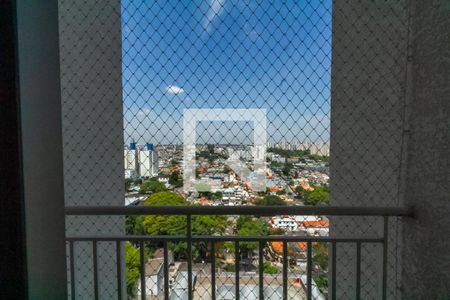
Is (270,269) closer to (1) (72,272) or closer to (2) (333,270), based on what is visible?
(2) (333,270)

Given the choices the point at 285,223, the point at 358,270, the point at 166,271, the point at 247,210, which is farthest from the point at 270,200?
the point at 166,271

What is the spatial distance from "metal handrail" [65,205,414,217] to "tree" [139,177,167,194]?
0.92 feet

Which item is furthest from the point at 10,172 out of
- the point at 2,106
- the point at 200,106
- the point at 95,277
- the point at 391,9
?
the point at 391,9

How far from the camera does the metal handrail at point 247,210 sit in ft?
4.52

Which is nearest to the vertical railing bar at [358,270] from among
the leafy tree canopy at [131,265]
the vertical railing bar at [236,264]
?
the vertical railing bar at [236,264]

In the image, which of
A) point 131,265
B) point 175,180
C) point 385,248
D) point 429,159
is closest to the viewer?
point 429,159

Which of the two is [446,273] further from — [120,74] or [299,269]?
[120,74]

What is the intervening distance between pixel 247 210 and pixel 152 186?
732 mm

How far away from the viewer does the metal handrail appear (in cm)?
138

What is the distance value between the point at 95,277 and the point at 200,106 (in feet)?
4.32

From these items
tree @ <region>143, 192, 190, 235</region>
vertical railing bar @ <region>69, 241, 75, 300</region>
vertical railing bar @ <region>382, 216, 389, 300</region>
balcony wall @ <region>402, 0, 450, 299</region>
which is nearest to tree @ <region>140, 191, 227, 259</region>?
tree @ <region>143, 192, 190, 235</region>

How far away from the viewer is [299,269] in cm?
162

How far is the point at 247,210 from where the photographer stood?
1.38 m

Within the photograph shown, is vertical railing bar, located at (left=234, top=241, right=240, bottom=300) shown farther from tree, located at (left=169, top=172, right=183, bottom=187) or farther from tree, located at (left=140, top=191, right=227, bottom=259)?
tree, located at (left=169, top=172, right=183, bottom=187)
